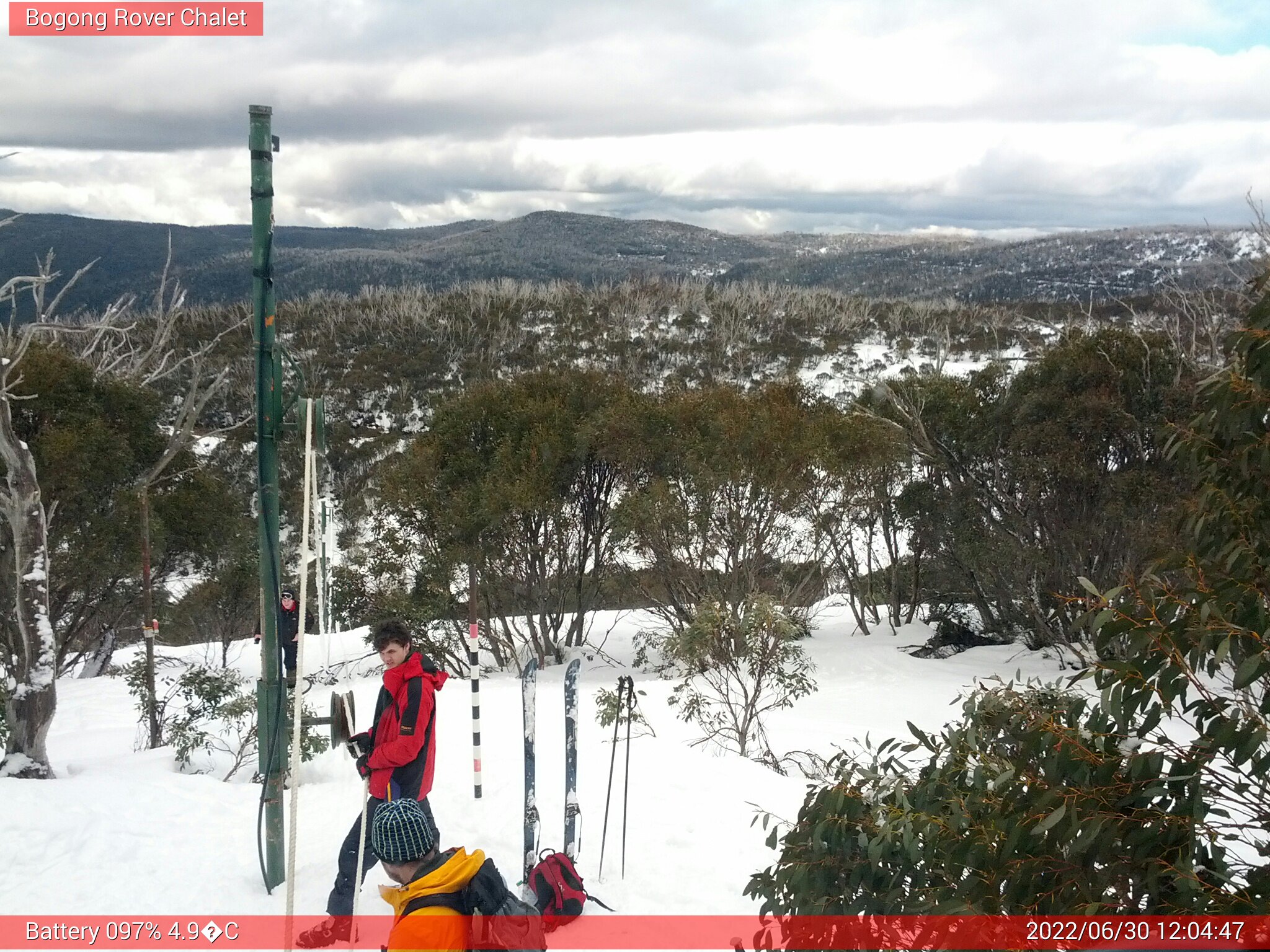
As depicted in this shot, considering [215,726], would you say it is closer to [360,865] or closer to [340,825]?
[340,825]

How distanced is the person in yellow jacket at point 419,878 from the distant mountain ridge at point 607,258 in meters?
64.1

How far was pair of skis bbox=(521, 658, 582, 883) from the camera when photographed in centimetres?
473

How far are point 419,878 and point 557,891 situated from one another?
6.91ft

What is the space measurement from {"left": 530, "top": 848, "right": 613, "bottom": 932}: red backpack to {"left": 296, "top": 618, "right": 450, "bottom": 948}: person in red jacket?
73 centimetres

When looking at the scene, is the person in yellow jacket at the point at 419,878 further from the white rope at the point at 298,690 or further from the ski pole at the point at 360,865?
the ski pole at the point at 360,865

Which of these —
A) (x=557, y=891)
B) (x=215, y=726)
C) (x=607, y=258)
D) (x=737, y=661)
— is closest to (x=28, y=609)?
(x=215, y=726)

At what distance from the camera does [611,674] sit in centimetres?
1530

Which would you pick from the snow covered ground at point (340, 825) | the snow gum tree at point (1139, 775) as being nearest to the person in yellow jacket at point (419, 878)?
the snow gum tree at point (1139, 775)

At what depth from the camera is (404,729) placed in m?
4.09

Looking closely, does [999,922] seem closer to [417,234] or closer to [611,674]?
[611,674]

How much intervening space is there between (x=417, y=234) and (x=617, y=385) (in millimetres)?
190575

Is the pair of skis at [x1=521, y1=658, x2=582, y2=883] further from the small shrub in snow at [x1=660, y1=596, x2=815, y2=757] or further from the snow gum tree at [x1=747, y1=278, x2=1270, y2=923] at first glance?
the small shrub in snow at [x1=660, y1=596, x2=815, y2=757]

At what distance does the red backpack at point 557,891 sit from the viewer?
14.5ft

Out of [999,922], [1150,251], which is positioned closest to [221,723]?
[999,922]
